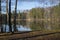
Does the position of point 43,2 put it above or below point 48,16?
above

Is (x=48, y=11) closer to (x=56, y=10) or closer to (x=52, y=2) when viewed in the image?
(x=56, y=10)

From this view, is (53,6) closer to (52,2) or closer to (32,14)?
(52,2)

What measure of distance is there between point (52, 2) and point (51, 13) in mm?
5690

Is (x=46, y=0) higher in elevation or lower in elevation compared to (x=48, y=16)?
higher

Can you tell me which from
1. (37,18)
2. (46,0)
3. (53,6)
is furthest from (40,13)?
(46,0)

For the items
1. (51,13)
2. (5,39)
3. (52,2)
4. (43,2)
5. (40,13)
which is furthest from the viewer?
(40,13)

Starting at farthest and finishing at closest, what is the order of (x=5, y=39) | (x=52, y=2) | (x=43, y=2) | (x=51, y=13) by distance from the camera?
(x=51, y=13) < (x=52, y=2) < (x=43, y=2) < (x=5, y=39)

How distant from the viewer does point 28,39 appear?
38.1ft

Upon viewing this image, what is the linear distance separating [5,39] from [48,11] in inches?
2085

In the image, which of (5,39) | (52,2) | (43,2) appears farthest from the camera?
(52,2)

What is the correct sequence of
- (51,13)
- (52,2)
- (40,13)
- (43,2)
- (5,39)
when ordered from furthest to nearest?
(40,13) < (51,13) < (52,2) < (43,2) < (5,39)

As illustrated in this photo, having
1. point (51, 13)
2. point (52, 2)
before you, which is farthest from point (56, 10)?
point (52, 2)

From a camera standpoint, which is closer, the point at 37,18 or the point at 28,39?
the point at 28,39

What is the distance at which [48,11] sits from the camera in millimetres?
63938
